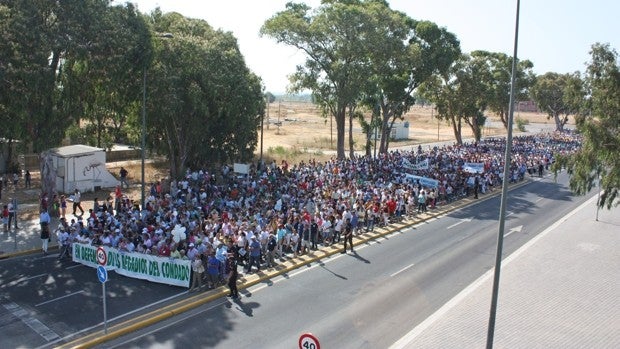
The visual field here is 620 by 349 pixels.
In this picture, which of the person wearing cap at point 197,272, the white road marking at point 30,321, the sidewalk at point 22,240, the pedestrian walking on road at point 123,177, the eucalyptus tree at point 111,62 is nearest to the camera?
the white road marking at point 30,321

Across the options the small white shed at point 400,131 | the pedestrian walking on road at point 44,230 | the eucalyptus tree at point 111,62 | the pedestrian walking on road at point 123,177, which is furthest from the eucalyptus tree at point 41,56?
the small white shed at point 400,131

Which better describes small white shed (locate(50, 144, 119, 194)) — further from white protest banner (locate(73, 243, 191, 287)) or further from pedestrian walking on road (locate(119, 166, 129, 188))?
white protest banner (locate(73, 243, 191, 287))

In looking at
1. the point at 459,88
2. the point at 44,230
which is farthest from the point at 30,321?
the point at 459,88

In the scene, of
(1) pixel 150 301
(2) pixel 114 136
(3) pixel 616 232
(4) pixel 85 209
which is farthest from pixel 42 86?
(3) pixel 616 232

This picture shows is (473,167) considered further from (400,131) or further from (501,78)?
(400,131)

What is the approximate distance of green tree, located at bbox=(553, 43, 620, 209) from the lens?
16125 millimetres

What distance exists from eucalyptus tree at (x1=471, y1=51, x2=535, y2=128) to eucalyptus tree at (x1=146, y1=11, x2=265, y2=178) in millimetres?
29017

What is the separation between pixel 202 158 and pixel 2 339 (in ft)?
82.4

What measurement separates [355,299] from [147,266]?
21.0 ft

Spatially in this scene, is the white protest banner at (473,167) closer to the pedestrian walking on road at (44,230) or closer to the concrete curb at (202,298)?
the concrete curb at (202,298)

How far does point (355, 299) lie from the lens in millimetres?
15523

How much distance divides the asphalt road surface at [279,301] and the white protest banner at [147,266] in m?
0.24

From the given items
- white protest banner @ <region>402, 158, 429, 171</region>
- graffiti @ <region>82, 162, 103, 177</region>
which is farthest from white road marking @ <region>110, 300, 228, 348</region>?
white protest banner @ <region>402, 158, 429, 171</region>

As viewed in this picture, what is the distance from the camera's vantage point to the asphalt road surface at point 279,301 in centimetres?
1295
